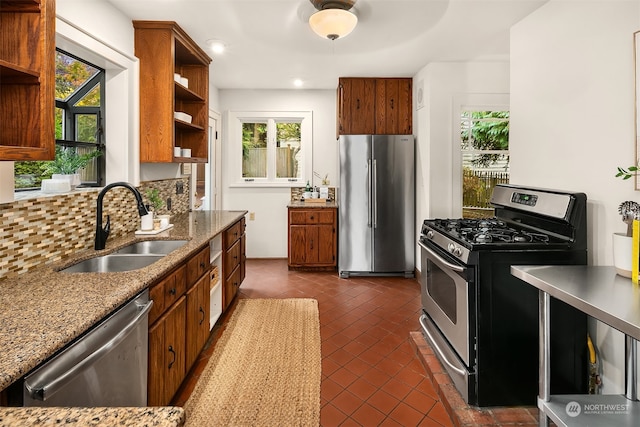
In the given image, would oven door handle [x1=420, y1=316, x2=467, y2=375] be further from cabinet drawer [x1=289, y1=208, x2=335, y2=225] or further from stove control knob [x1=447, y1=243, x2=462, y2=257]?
cabinet drawer [x1=289, y1=208, x2=335, y2=225]

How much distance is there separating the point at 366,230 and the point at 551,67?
8.78ft

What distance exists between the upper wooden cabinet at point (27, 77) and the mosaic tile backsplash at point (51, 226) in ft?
1.35

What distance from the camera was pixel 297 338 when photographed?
116 inches

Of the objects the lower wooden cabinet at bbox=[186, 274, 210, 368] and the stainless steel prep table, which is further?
the lower wooden cabinet at bbox=[186, 274, 210, 368]

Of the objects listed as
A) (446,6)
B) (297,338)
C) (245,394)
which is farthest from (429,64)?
(245,394)

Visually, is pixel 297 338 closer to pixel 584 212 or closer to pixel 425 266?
pixel 425 266

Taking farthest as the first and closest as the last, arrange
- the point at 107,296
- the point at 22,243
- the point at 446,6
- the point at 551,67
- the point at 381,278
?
the point at 381,278
the point at 446,6
the point at 551,67
the point at 22,243
the point at 107,296

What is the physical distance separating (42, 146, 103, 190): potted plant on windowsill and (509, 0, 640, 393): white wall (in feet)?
9.89

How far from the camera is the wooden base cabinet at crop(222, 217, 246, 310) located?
322cm

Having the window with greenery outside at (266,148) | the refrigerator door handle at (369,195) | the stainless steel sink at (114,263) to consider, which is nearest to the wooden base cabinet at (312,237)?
the refrigerator door handle at (369,195)

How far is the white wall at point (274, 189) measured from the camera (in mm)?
5457

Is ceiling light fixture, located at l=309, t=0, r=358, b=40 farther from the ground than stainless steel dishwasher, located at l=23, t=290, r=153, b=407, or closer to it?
farther from the ground

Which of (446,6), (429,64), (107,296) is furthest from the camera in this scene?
(429,64)

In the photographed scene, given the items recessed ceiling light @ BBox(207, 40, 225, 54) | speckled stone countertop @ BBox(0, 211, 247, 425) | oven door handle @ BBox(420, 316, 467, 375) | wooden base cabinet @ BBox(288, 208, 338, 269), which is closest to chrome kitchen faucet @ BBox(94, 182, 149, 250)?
speckled stone countertop @ BBox(0, 211, 247, 425)
